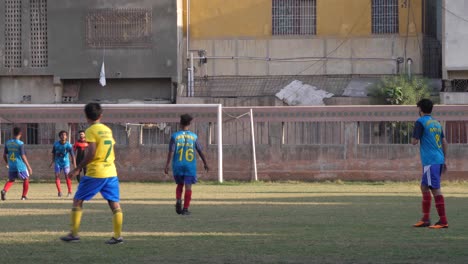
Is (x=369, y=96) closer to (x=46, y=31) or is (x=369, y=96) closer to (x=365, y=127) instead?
(x=365, y=127)

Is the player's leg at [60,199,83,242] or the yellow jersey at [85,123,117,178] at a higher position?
the yellow jersey at [85,123,117,178]

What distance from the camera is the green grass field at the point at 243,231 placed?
37.9 ft

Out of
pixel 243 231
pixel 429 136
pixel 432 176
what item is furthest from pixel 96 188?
pixel 429 136

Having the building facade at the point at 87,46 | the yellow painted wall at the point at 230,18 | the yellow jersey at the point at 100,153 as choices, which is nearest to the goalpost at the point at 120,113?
the building facade at the point at 87,46

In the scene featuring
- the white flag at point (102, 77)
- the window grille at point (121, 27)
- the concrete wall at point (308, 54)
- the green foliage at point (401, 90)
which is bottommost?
the green foliage at point (401, 90)

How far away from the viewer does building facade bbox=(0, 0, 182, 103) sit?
4609cm

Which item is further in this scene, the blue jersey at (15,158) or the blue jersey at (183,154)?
the blue jersey at (15,158)

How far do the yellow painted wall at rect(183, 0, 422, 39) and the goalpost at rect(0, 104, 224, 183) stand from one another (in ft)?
37.9

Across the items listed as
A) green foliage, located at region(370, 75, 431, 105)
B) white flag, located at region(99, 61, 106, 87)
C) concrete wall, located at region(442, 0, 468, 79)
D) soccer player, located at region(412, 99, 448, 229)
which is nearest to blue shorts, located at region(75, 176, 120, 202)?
soccer player, located at region(412, 99, 448, 229)

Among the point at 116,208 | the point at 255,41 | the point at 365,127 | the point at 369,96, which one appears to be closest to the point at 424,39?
the point at 369,96

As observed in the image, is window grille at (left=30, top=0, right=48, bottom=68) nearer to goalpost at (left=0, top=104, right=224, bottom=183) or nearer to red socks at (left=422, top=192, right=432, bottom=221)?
goalpost at (left=0, top=104, right=224, bottom=183)

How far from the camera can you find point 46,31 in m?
46.7

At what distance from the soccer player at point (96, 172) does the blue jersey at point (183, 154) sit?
538cm

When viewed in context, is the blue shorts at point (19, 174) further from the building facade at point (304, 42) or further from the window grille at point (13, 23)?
the window grille at point (13, 23)
